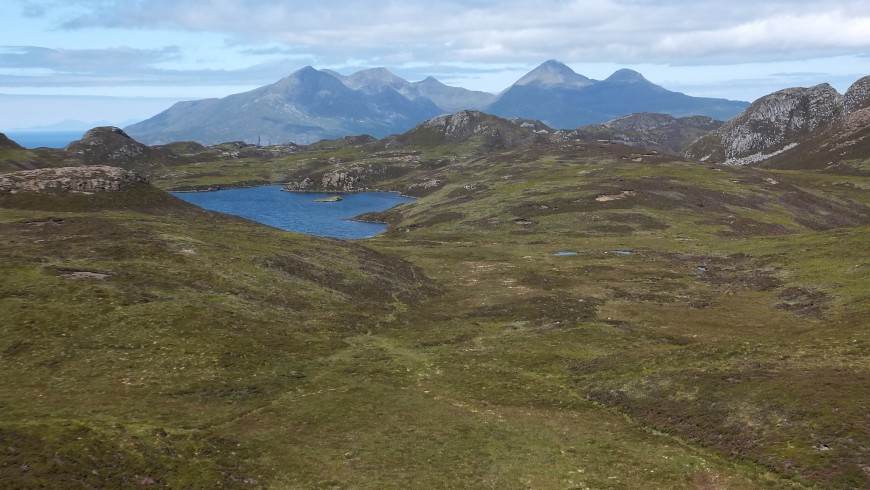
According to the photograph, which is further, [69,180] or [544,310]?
[69,180]

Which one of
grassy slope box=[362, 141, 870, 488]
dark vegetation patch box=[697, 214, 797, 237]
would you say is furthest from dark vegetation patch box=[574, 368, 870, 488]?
dark vegetation patch box=[697, 214, 797, 237]

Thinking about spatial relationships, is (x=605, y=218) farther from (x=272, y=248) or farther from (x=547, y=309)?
(x=272, y=248)

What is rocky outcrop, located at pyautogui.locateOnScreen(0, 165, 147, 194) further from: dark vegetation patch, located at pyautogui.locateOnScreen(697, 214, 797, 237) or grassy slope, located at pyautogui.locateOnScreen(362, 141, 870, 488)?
dark vegetation patch, located at pyautogui.locateOnScreen(697, 214, 797, 237)

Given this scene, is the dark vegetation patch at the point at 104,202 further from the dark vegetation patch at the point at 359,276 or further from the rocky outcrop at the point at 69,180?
the dark vegetation patch at the point at 359,276

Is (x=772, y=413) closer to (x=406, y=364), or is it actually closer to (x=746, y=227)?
(x=406, y=364)

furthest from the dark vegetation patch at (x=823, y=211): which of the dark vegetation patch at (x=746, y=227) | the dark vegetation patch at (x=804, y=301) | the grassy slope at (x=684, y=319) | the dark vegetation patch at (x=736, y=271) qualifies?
the dark vegetation patch at (x=804, y=301)

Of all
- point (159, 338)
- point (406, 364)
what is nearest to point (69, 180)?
point (159, 338)
